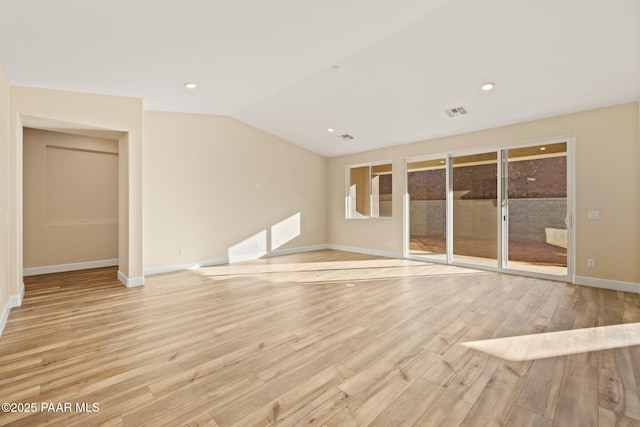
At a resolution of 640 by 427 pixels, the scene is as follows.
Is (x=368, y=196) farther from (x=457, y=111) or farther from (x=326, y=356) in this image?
(x=326, y=356)

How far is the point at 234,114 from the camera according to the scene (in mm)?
5902

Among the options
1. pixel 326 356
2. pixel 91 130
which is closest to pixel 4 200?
pixel 91 130

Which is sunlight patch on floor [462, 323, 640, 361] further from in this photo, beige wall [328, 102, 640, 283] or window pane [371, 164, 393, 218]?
window pane [371, 164, 393, 218]

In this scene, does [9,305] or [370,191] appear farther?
[370,191]

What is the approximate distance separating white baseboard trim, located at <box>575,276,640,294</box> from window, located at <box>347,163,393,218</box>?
11.5 feet

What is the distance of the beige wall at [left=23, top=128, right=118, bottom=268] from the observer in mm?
5031

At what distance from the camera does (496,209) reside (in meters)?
5.19

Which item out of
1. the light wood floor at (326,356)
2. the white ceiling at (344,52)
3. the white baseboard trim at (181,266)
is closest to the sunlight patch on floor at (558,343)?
the light wood floor at (326,356)

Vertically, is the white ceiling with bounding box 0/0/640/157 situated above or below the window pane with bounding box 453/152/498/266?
above

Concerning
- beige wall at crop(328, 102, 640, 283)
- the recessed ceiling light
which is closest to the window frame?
beige wall at crop(328, 102, 640, 283)

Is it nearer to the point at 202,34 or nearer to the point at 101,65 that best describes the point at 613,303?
the point at 202,34

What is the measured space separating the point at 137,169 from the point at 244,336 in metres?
3.19

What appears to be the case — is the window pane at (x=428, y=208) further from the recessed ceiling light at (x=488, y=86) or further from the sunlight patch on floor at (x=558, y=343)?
the sunlight patch on floor at (x=558, y=343)

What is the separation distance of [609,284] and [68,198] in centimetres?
896
